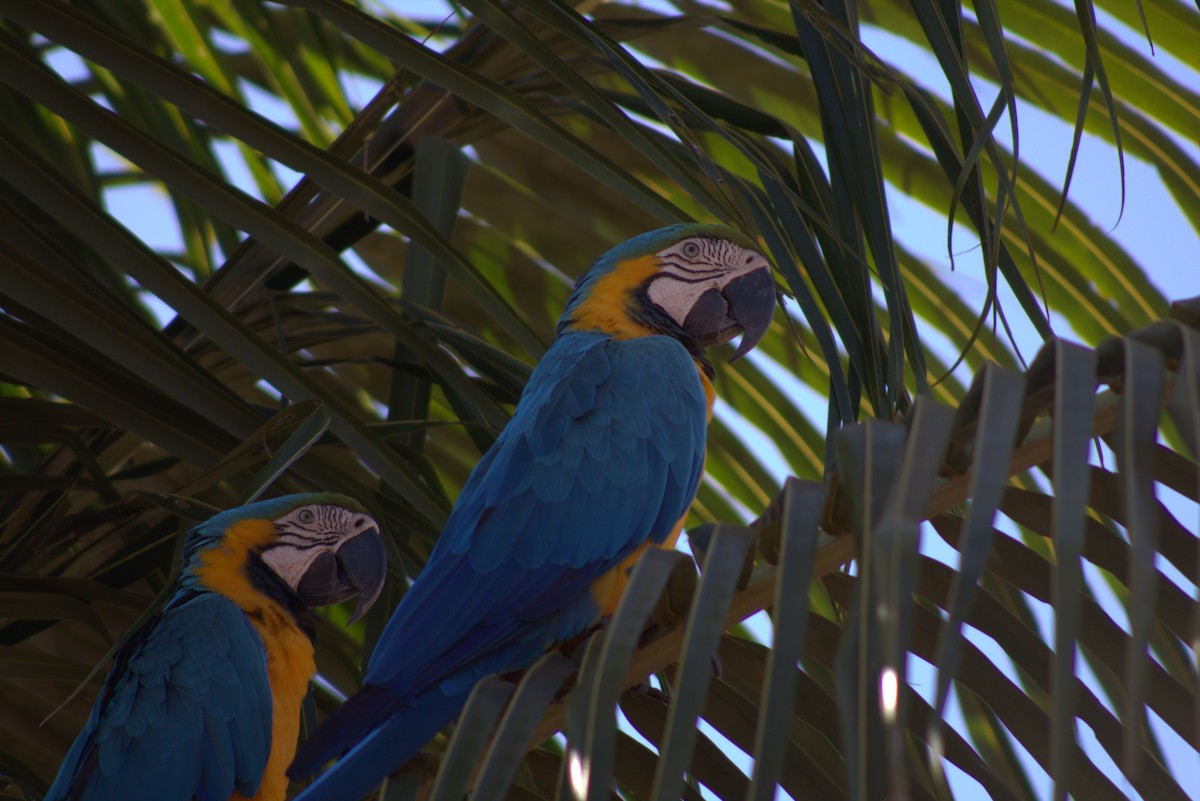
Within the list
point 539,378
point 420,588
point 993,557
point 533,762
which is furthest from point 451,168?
point 993,557

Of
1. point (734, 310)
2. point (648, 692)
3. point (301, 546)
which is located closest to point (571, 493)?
point (648, 692)

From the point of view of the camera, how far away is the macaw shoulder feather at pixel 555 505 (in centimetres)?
155

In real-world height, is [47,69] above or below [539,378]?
below

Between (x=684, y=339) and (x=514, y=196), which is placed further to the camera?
(x=514, y=196)

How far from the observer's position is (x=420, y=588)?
5.17ft

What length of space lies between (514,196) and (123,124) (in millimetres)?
1237

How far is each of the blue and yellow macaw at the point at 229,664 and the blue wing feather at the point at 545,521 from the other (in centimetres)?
43

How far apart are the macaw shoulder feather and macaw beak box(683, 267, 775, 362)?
7.7 inches

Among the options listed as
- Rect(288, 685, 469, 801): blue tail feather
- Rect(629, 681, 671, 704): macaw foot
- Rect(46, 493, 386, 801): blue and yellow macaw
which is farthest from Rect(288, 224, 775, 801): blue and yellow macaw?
Rect(46, 493, 386, 801): blue and yellow macaw

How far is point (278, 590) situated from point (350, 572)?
0.13 m

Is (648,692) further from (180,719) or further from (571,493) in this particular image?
(180,719)

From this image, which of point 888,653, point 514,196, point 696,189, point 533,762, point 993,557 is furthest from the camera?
point 514,196

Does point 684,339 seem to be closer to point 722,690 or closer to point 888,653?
point 722,690

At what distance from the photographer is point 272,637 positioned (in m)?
2.19
